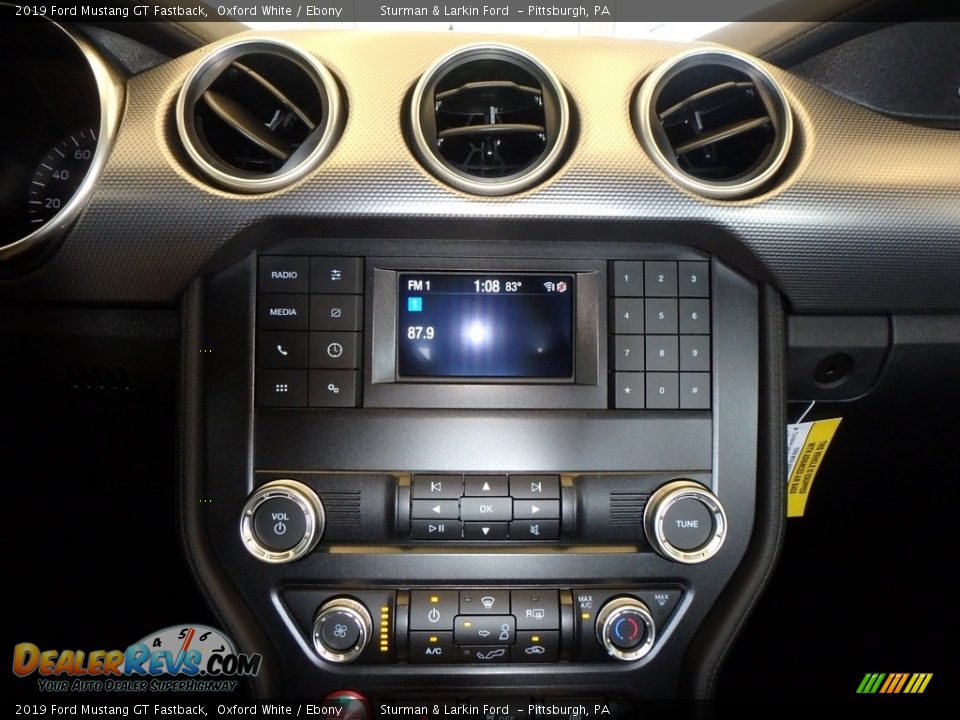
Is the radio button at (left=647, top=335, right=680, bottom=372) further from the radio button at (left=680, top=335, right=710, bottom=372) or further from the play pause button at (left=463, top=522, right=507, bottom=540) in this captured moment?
the play pause button at (left=463, top=522, right=507, bottom=540)

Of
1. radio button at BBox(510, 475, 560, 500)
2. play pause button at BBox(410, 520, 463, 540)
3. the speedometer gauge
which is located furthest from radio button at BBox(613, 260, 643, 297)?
the speedometer gauge

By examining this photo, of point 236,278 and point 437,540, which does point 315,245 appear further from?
point 437,540

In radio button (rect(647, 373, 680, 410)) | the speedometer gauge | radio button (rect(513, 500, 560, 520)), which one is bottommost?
radio button (rect(513, 500, 560, 520))

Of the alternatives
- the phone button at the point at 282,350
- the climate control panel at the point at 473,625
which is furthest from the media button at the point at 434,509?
the phone button at the point at 282,350

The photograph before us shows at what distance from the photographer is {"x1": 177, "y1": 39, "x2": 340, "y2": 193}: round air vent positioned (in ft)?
2.56

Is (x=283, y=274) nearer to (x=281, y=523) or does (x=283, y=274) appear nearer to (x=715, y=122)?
(x=281, y=523)

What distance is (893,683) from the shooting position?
1207mm

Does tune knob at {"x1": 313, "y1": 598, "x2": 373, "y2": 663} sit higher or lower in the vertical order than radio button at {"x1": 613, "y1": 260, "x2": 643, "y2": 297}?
lower

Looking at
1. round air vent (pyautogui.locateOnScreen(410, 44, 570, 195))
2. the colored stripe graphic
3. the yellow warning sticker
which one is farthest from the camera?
the colored stripe graphic

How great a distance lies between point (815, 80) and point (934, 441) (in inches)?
23.9

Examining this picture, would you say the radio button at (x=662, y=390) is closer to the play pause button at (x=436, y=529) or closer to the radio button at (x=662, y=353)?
the radio button at (x=662, y=353)

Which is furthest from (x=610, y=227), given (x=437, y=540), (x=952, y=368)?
(x=952, y=368)

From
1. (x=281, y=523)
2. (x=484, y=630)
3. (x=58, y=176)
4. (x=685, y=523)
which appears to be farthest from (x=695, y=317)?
(x=58, y=176)

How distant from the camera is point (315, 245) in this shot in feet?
2.74
